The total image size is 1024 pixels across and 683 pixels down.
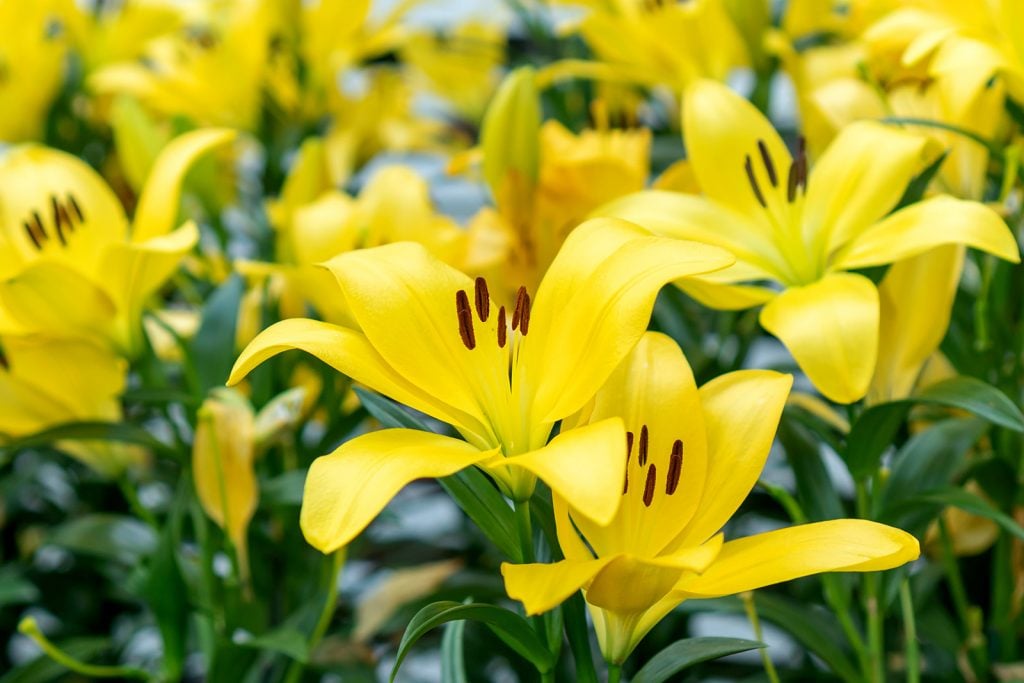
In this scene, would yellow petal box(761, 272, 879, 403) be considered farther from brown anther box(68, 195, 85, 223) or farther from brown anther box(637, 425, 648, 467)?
brown anther box(68, 195, 85, 223)

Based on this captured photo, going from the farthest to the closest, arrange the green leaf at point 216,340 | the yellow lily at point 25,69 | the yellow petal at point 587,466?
the yellow lily at point 25,69 → the green leaf at point 216,340 → the yellow petal at point 587,466

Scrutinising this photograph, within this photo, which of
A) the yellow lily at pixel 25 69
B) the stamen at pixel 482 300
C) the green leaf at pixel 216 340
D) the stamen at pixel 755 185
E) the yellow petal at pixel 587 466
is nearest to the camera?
the yellow petal at pixel 587 466

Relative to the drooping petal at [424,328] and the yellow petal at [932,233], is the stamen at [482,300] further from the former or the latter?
the yellow petal at [932,233]

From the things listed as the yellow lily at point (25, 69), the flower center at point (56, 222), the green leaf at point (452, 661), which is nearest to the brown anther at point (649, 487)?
the green leaf at point (452, 661)

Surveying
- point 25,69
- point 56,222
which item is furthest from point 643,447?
point 25,69

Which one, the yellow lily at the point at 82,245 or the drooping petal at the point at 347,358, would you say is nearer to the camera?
the drooping petal at the point at 347,358

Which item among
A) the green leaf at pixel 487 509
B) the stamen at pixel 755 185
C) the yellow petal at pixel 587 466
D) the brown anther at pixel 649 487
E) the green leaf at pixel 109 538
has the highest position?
the stamen at pixel 755 185

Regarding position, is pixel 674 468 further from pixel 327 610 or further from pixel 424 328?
pixel 327 610
